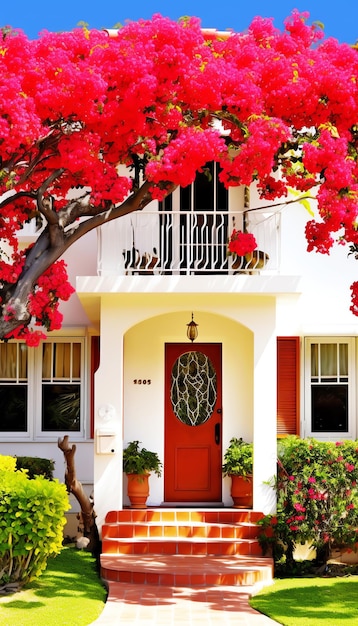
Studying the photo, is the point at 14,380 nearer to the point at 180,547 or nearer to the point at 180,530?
the point at 180,530

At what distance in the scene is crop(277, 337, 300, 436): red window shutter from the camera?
17844 millimetres

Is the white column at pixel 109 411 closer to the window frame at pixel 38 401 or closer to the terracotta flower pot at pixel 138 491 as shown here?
the terracotta flower pot at pixel 138 491

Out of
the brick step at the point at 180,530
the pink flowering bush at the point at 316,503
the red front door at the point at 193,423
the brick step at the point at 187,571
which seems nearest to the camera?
the brick step at the point at 187,571

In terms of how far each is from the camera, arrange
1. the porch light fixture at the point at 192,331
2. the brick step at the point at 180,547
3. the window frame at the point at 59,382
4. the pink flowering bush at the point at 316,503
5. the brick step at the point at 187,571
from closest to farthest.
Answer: the brick step at the point at 187,571 → the pink flowering bush at the point at 316,503 → the brick step at the point at 180,547 → the porch light fixture at the point at 192,331 → the window frame at the point at 59,382

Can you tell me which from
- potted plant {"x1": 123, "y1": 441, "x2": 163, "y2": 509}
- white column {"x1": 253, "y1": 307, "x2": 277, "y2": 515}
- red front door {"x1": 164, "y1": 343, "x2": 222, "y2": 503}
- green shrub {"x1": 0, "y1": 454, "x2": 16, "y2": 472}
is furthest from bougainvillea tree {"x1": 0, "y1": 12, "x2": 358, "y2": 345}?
red front door {"x1": 164, "y1": 343, "x2": 222, "y2": 503}

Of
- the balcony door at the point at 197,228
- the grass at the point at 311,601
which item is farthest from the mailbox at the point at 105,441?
the grass at the point at 311,601

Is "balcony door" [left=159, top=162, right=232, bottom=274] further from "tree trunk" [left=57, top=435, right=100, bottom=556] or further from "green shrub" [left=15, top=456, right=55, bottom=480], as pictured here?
"green shrub" [left=15, top=456, right=55, bottom=480]

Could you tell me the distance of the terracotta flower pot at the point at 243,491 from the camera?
1669cm

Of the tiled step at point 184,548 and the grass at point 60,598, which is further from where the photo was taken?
the tiled step at point 184,548

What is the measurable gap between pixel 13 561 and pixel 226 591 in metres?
2.88

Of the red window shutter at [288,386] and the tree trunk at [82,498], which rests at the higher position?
the red window shutter at [288,386]

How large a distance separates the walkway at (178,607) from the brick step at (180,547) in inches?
49.9

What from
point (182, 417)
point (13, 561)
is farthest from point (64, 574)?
point (182, 417)

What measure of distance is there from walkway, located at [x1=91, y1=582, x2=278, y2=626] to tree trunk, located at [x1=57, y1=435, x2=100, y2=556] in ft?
6.03
